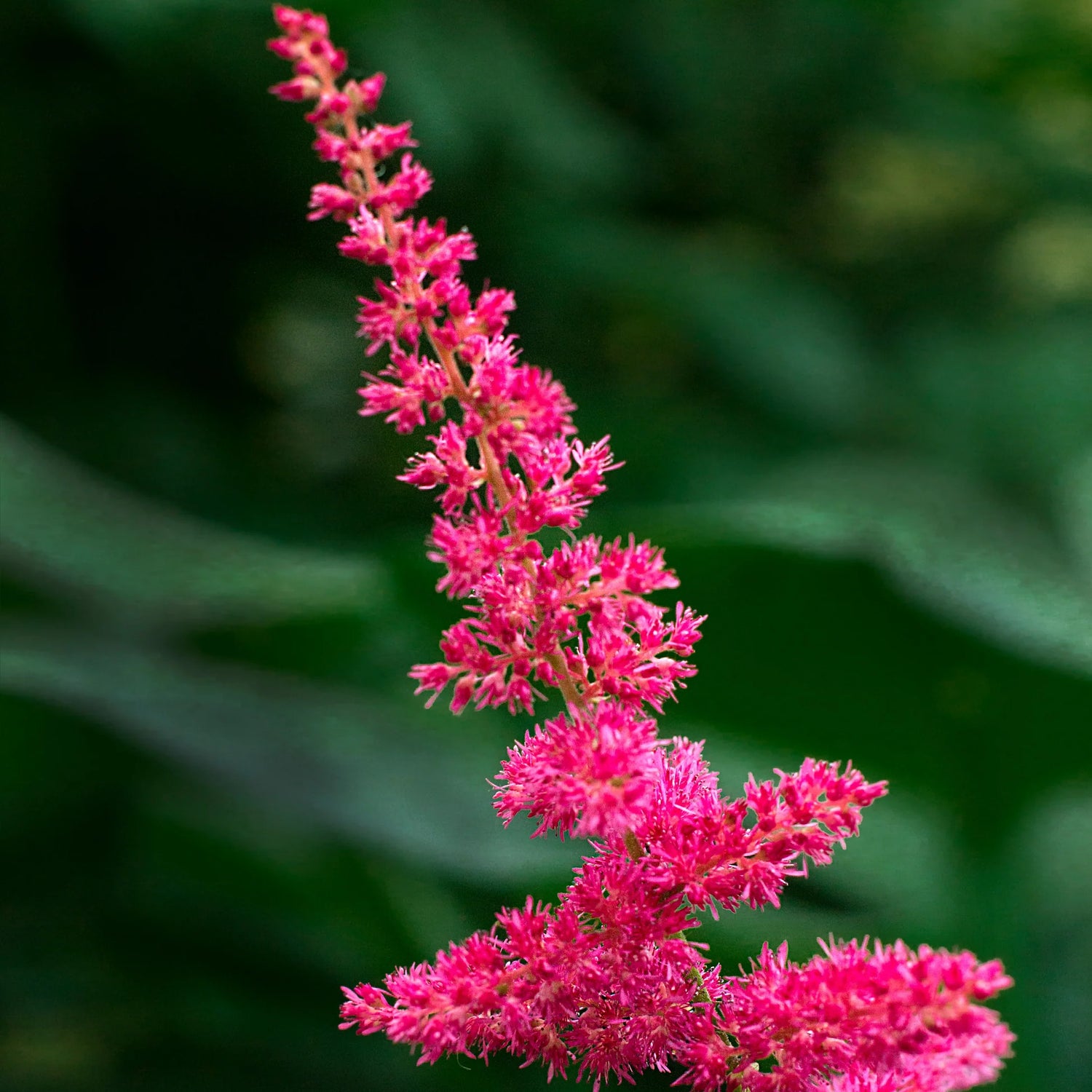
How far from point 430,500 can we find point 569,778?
2331mm

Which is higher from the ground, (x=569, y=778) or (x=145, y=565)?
(x=145, y=565)

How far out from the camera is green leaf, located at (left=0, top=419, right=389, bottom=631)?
1898 mm

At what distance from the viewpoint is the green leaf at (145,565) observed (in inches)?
74.7

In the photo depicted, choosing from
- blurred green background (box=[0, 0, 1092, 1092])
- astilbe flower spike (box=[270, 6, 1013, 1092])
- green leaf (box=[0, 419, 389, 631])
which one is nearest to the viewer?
astilbe flower spike (box=[270, 6, 1013, 1092])

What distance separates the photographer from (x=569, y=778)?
1.88 feet

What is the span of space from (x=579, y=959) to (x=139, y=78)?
8.12 feet

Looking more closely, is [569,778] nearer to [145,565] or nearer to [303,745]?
[303,745]

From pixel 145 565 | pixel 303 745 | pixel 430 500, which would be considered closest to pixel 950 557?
pixel 303 745

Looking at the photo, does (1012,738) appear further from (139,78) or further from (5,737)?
(139,78)

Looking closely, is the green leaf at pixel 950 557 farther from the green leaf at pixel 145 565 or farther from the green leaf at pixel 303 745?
the green leaf at pixel 145 565

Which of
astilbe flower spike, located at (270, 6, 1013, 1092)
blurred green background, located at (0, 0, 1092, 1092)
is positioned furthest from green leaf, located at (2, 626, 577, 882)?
astilbe flower spike, located at (270, 6, 1013, 1092)

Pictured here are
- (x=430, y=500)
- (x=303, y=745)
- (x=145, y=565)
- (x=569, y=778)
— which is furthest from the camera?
(x=430, y=500)

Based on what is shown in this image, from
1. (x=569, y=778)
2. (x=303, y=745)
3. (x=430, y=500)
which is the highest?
(x=430, y=500)

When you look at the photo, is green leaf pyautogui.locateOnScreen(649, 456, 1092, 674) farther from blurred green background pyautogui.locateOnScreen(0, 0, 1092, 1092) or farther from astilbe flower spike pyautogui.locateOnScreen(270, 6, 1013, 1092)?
astilbe flower spike pyautogui.locateOnScreen(270, 6, 1013, 1092)
